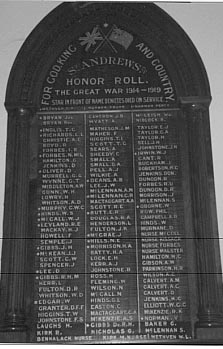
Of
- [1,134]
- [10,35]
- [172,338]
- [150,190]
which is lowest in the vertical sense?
[172,338]

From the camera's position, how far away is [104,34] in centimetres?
364

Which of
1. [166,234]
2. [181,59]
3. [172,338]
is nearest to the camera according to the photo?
[172,338]

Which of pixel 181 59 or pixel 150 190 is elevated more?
pixel 181 59

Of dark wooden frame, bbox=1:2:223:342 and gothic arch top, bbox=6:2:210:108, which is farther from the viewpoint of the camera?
gothic arch top, bbox=6:2:210:108

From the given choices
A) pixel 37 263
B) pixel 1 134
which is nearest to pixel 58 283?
pixel 37 263

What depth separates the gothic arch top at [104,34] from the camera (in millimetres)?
3516

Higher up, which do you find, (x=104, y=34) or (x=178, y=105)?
(x=104, y=34)

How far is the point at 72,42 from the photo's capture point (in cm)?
363

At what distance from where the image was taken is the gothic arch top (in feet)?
11.5

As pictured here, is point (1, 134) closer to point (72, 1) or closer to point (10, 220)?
point (10, 220)

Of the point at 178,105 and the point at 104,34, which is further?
the point at 104,34

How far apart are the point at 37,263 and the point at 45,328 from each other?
1.10 ft

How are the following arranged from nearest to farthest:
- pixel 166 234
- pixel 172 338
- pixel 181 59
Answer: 1. pixel 172 338
2. pixel 166 234
3. pixel 181 59

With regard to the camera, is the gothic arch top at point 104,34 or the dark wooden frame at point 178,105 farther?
the gothic arch top at point 104,34
